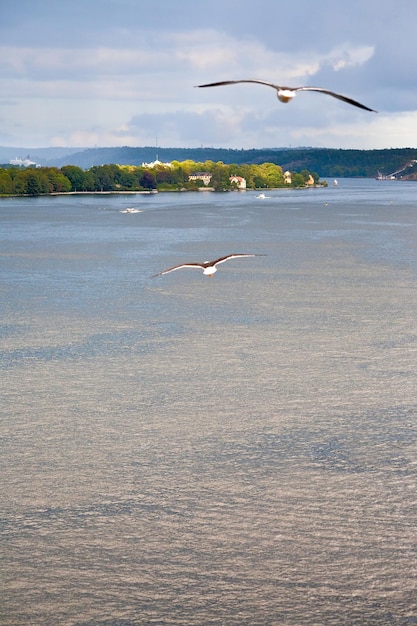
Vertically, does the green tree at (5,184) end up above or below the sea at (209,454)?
above

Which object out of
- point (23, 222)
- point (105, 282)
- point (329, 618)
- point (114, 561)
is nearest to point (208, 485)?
point (114, 561)

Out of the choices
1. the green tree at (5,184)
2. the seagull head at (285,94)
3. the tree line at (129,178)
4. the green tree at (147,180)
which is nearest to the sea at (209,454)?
the seagull head at (285,94)

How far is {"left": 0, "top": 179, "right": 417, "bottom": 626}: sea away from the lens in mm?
10016

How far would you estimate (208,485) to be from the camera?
12.4 meters

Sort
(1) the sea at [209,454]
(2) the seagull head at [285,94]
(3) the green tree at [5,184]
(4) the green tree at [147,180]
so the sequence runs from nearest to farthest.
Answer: (2) the seagull head at [285,94] < (1) the sea at [209,454] < (3) the green tree at [5,184] < (4) the green tree at [147,180]

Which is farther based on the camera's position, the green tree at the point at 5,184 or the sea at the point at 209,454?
the green tree at the point at 5,184

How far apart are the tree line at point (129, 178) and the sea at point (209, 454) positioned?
2396 inches

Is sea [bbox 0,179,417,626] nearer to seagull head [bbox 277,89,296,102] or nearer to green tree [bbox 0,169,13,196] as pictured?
seagull head [bbox 277,89,296,102]

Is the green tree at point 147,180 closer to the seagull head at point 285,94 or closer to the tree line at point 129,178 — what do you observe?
the tree line at point 129,178

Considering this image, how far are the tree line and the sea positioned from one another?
60864 mm

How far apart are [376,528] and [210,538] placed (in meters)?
1.89

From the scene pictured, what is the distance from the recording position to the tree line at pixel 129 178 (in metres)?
86.1

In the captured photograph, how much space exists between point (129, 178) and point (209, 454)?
83.0m

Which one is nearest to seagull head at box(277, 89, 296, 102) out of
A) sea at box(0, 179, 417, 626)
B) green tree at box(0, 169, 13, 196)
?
sea at box(0, 179, 417, 626)
